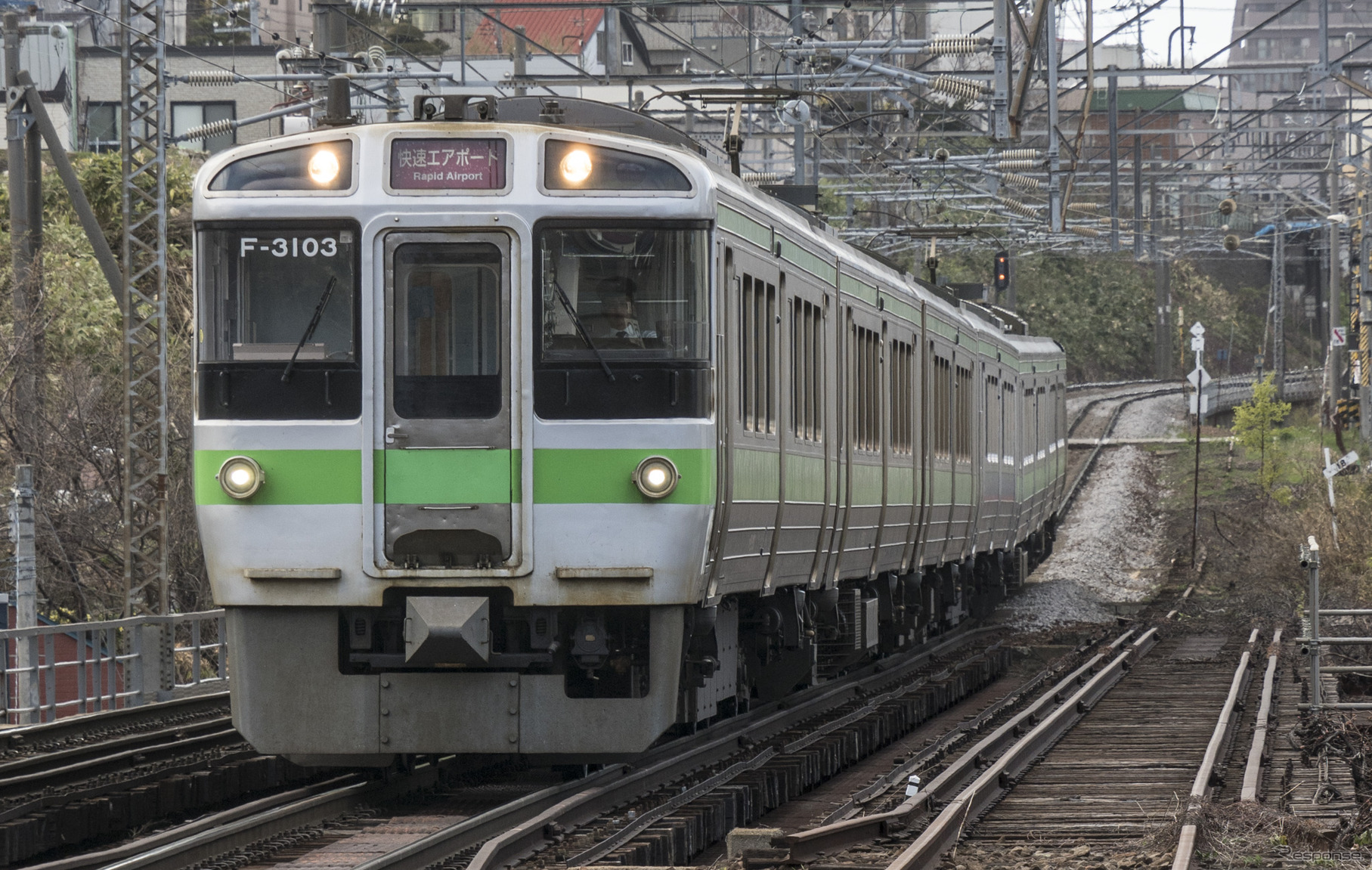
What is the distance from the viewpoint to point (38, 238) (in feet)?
73.5

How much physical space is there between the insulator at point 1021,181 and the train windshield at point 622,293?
1780 centimetres

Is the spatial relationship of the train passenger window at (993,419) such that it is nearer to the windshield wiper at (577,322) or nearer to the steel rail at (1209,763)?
the steel rail at (1209,763)

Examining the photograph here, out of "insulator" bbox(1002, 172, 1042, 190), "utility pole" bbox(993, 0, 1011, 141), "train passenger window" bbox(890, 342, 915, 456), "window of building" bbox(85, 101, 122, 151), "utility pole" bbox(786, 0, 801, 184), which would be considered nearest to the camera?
"train passenger window" bbox(890, 342, 915, 456)

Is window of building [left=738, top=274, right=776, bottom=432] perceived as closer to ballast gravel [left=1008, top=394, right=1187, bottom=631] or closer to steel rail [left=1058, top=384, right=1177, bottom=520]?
ballast gravel [left=1008, top=394, right=1187, bottom=631]

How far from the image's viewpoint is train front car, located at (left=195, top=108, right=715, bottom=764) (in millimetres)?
8922

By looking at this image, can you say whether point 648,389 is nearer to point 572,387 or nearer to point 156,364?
point 572,387

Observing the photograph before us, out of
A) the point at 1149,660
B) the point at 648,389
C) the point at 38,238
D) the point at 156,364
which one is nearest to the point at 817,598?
the point at 648,389

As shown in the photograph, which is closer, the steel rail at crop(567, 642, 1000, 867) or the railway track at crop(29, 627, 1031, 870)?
the railway track at crop(29, 627, 1031, 870)

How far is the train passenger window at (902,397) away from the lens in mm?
14719

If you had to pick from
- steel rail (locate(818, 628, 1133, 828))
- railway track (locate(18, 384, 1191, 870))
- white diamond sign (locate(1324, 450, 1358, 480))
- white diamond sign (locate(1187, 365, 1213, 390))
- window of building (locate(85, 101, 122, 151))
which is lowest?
steel rail (locate(818, 628, 1133, 828))

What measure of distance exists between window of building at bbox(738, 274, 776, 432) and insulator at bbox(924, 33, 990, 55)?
10.7 metres

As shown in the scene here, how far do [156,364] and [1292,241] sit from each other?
2566 inches

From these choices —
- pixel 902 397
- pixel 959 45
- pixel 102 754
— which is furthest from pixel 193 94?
pixel 102 754

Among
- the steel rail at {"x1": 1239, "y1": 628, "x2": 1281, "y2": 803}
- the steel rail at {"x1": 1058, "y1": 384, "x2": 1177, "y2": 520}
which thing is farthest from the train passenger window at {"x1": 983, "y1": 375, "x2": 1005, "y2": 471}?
the steel rail at {"x1": 1058, "y1": 384, "x2": 1177, "y2": 520}
